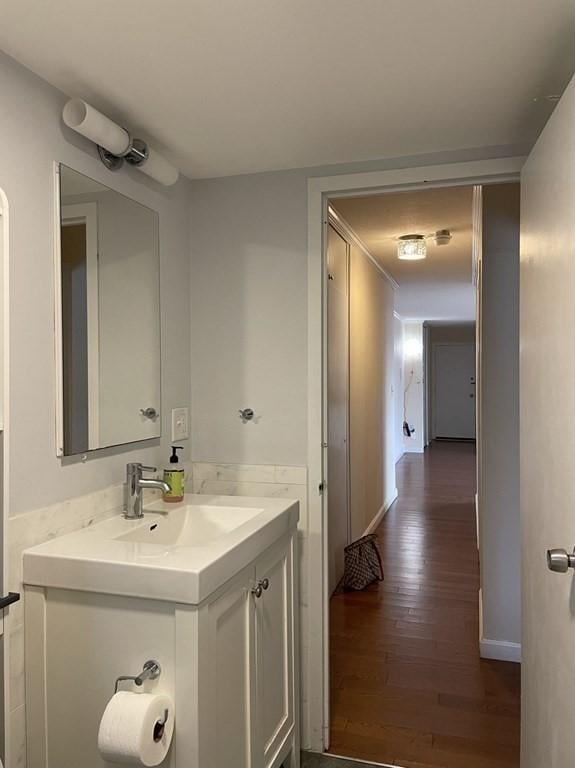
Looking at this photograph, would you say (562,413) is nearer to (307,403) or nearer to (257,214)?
(307,403)

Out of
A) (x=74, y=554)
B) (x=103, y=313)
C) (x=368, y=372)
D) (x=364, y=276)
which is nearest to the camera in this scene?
(x=74, y=554)

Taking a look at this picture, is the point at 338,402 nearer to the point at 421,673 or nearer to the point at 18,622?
the point at 421,673

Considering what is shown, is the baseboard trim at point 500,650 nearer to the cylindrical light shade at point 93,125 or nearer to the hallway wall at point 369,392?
the hallway wall at point 369,392

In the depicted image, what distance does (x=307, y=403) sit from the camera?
2.21 m

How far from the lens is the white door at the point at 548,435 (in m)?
1.27

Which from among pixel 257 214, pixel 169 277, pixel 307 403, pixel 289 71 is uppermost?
pixel 289 71

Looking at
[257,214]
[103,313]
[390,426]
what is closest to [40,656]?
[103,313]

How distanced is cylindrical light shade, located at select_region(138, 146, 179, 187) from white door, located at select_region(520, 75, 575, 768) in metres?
1.16

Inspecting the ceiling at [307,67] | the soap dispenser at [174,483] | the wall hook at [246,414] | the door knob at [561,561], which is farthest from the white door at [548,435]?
the soap dispenser at [174,483]

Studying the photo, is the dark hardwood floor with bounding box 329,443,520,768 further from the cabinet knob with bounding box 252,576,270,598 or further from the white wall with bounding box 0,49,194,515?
the white wall with bounding box 0,49,194,515

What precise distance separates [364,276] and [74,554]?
354 cm

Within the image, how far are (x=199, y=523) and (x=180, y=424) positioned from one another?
0.43 m

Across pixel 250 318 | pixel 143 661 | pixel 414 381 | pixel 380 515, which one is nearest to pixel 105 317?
pixel 250 318

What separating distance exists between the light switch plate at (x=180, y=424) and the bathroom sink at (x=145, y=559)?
0.41m
